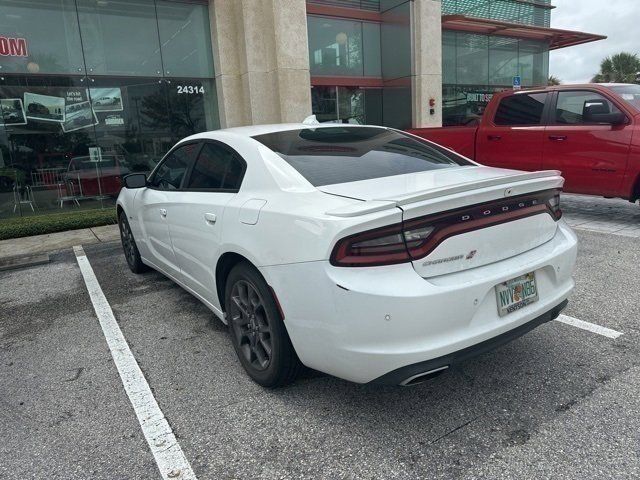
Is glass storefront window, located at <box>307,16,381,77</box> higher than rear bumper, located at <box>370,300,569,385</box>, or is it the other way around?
glass storefront window, located at <box>307,16,381,77</box>

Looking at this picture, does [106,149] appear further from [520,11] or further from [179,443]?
[520,11]

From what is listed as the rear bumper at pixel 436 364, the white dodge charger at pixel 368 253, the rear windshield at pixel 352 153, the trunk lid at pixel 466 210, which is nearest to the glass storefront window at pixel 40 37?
the white dodge charger at pixel 368 253

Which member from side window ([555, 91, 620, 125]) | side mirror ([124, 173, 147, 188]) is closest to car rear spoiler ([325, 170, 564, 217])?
side mirror ([124, 173, 147, 188])

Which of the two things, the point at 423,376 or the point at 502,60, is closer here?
the point at 423,376

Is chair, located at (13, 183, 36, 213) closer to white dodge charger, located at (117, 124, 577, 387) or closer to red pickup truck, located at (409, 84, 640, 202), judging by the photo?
white dodge charger, located at (117, 124, 577, 387)

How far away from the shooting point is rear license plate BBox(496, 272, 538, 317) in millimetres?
2537

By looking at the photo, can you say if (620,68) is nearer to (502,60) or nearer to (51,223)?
(502,60)

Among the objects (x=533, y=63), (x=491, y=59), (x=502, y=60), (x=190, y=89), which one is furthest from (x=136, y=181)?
(x=533, y=63)

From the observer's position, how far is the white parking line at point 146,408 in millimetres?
2395

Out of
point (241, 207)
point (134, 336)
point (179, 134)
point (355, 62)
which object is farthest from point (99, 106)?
point (241, 207)

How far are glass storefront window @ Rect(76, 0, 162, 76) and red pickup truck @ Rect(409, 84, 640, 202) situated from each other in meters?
7.72

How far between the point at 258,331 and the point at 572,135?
243 inches

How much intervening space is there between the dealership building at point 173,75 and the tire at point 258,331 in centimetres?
957

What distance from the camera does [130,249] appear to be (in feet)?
19.1
